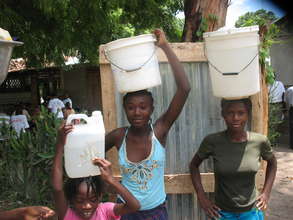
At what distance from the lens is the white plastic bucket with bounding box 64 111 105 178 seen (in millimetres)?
1635

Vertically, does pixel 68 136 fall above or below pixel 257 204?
above

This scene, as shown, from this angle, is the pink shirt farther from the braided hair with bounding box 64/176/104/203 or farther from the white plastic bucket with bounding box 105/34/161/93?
the white plastic bucket with bounding box 105/34/161/93

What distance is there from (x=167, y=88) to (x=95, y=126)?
94cm

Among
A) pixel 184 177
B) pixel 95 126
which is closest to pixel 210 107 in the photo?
pixel 184 177

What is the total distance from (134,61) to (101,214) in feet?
2.60

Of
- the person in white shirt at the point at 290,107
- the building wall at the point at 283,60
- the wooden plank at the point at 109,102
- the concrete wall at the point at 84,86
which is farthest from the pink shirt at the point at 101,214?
the concrete wall at the point at 84,86

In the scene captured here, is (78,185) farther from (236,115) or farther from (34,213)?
(236,115)

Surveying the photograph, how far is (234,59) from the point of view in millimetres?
1915

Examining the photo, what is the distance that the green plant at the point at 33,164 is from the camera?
3006mm

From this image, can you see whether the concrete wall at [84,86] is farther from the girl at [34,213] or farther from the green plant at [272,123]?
the girl at [34,213]

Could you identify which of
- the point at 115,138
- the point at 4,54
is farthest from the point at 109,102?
the point at 4,54

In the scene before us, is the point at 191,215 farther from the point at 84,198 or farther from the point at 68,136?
the point at 68,136

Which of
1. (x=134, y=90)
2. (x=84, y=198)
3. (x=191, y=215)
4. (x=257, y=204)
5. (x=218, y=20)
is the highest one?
(x=218, y=20)

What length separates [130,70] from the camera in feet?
5.97
